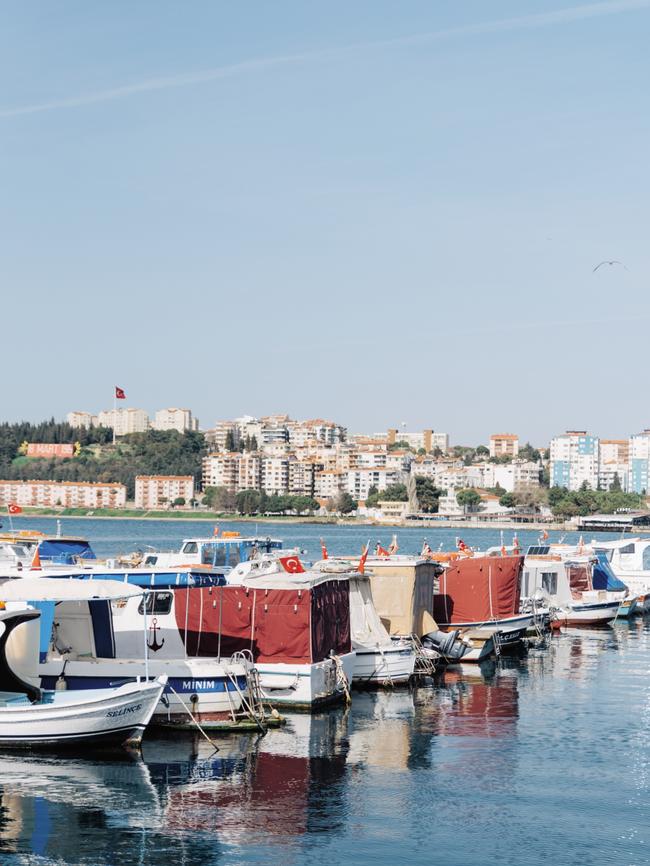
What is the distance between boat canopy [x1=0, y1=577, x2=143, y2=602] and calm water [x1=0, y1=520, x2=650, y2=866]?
9.03 feet

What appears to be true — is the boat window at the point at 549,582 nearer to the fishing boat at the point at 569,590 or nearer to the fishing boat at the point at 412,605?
the fishing boat at the point at 569,590

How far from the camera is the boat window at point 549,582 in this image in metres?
48.1

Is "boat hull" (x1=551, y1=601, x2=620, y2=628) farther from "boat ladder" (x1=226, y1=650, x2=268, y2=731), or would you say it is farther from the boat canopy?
the boat canopy

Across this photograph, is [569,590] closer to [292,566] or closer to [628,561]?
[628,561]

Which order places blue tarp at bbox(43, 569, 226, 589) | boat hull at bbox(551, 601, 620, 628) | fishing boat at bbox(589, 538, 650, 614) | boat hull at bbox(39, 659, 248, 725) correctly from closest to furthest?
boat hull at bbox(39, 659, 248, 725) < blue tarp at bbox(43, 569, 226, 589) < boat hull at bbox(551, 601, 620, 628) < fishing boat at bbox(589, 538, 650, 614)

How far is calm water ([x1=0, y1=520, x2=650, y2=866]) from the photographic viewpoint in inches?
693

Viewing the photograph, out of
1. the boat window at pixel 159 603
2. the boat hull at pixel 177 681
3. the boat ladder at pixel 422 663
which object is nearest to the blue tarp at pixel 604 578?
the boat ladder at pixel 422 663

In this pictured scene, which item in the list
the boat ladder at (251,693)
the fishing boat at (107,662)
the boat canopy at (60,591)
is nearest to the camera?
the boat canopy at (60,591)

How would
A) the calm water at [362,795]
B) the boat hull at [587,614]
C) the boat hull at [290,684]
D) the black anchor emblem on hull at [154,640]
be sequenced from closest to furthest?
the calm water at [362,795], the boat hull at [290,684], the black anchor emblem on hull at [154,640], the boat hull at [587,614]

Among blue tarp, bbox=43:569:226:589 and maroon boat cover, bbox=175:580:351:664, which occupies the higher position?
blue tarp, bbox=43:569:226:589

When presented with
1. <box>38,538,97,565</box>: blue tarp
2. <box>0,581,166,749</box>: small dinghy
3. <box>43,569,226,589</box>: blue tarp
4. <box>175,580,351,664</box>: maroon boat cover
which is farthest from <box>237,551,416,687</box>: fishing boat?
<box>38,538,97,565</box>: blue tarp

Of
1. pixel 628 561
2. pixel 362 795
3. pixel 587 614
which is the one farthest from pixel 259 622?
pixel 628 561

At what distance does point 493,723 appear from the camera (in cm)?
2686

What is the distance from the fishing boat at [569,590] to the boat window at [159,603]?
67.4 feet
